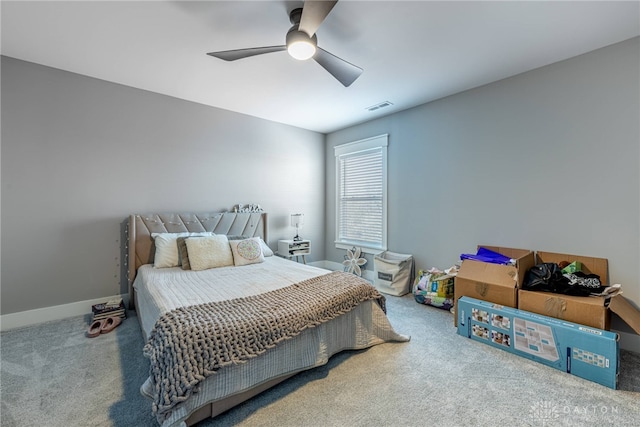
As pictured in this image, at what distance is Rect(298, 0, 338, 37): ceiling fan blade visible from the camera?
1.54 m

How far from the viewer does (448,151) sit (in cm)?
345

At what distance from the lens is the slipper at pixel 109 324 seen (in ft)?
8.34

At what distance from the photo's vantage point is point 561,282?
2273 mm

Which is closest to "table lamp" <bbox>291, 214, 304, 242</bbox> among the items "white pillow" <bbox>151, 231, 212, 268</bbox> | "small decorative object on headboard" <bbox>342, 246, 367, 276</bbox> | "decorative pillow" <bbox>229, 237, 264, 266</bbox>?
"small decorative object on headboard" <bbox>342, 246, 367, 276</bbox>

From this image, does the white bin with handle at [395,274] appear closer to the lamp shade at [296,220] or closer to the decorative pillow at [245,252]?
the lamp shade at [296,220]

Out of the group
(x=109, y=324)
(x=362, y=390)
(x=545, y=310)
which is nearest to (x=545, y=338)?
(x=545, y=310)

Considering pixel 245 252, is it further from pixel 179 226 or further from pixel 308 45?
pixel 308 45

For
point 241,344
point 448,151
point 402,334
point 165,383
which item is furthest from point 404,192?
point 165,383

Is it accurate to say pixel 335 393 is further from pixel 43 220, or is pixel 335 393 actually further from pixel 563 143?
pixel 43 220

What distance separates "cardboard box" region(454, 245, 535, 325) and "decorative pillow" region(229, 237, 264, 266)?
2.27 meters

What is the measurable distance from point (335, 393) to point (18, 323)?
3.25 m

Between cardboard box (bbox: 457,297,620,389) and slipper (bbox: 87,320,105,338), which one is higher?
cardboard box (bbox: 457,297,620,389)

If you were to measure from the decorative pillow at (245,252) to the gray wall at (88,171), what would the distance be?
0.92 meters

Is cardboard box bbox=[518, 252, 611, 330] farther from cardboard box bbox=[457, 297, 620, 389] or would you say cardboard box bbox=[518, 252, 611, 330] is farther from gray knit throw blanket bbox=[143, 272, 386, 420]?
gray knit throw blanket bbox=[143, 272, 386, 420]
